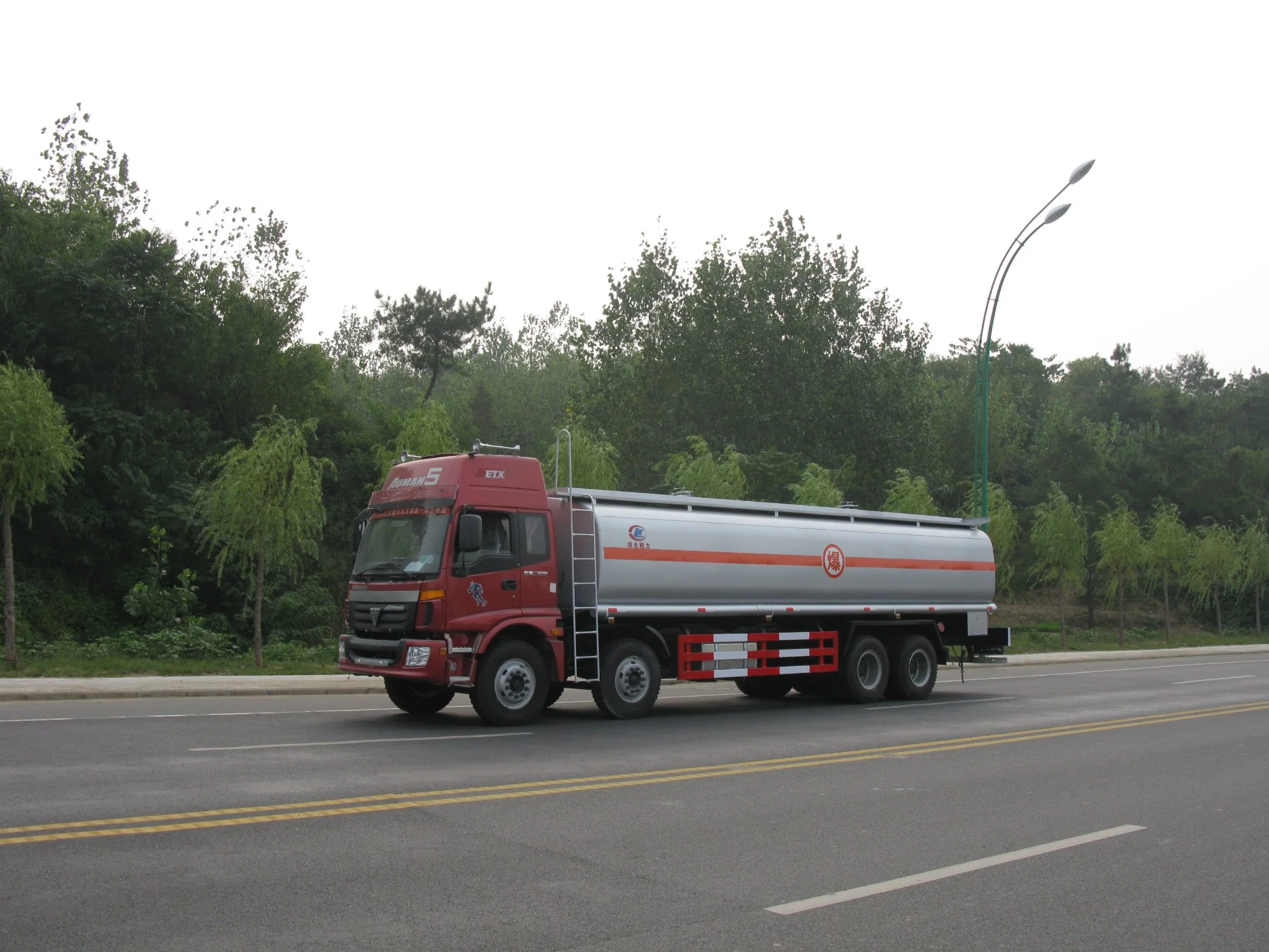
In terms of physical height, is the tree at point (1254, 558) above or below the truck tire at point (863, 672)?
above

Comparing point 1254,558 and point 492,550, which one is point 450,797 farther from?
point 1254,558

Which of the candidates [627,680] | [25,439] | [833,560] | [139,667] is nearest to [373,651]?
[627,680]

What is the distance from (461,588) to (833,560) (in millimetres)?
6406

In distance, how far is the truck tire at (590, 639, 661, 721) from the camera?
1520cm

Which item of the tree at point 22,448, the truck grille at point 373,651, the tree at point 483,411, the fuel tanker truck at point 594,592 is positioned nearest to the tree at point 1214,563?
the fuel tanker truck at point 594,592

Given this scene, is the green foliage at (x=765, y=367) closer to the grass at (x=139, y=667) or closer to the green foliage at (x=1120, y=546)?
the green foliage at (x=1120, y=546)

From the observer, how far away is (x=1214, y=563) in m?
48.3

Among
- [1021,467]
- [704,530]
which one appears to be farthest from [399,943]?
[1021,467]

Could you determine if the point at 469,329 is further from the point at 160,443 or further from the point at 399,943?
the point at 399,943

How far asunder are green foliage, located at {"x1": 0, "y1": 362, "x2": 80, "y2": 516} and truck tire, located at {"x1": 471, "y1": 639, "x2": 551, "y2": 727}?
10.2 m

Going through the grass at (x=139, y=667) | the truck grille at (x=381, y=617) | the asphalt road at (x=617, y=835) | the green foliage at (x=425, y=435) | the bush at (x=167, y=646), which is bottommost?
the asphalt road at (x=617, y=835)

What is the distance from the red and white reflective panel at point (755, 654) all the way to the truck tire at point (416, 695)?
3.25 m

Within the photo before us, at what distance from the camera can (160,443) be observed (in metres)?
33.4

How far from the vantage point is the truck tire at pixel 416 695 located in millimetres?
15222
